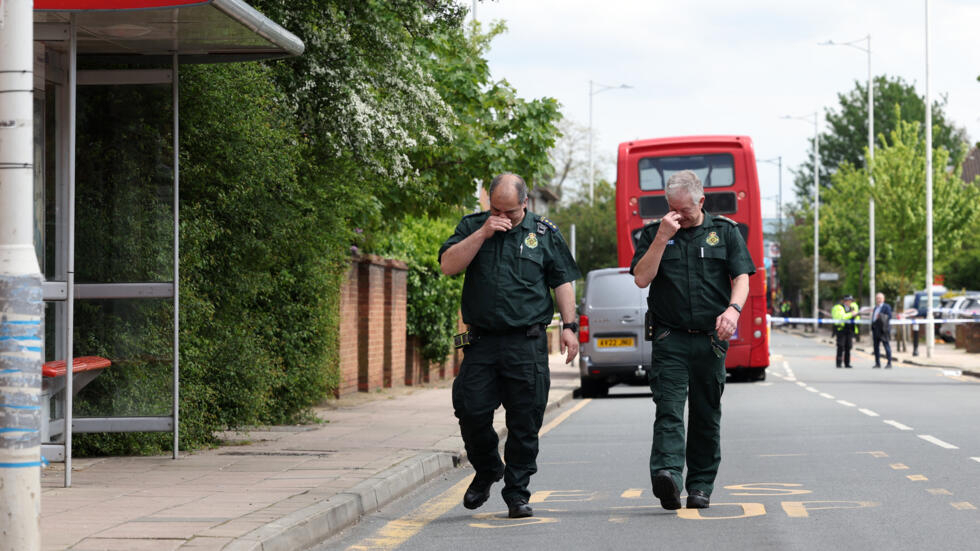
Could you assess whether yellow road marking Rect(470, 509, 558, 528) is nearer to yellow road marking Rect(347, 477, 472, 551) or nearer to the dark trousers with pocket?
yellow road marking Rect(347, 477, 472, 551)

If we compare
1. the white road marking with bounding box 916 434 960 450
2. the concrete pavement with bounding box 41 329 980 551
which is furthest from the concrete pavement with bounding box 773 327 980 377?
the concrete pavement with bounding box 41 329 980 551

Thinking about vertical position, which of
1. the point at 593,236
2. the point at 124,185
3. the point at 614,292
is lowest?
the point at 614,292

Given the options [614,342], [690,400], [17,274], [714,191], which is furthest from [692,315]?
[714,191]

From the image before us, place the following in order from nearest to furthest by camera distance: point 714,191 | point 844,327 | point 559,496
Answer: point 559,496
point 714,191
point 844,327

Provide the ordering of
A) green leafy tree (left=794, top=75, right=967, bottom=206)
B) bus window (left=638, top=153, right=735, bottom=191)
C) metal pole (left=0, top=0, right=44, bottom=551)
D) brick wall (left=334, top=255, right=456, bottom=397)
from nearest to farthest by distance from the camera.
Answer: metal pole (left=0, top=0, right=44, bottom=551) < brick wall (left=334, top=255, right=456, bottom=397) < bus window (left=638, top=153, right=735, bottom=191) < green leafy tree (left=794, top=75, right=967, bottom=206)

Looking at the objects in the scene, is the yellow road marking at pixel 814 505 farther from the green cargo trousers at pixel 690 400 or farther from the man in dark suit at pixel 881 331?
the man in dark suit at pixel 881 331

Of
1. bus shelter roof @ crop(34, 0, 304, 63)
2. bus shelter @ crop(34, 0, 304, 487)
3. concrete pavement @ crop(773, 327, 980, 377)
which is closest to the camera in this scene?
bus shelter roof @ crop(34, 0, 304, 63)

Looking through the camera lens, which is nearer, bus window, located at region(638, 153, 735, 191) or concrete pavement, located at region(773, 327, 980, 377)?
bus window, located at region(638, 153, 735, 191)

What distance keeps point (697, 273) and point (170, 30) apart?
413 cm

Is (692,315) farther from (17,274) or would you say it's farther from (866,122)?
(866,122)

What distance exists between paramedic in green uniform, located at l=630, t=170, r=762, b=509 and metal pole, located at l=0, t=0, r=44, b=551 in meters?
3.71

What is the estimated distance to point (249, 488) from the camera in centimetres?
907

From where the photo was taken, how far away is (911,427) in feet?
48.5

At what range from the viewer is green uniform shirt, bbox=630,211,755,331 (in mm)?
8273
